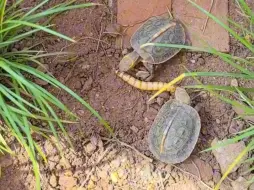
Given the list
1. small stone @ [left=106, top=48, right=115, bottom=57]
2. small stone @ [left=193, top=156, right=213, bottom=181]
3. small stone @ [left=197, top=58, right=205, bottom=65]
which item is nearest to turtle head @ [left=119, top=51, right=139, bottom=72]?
small stone @ [left=106, top=48, right=115, bottom=57]

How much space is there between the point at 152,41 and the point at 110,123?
0.53 m

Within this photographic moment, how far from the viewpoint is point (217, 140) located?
2.60 metres

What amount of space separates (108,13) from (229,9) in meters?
0.75

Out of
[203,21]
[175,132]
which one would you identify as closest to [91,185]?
[175,132]

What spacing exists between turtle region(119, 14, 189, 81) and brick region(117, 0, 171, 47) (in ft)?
0.24

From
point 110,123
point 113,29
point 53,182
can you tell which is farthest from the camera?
point 113,29

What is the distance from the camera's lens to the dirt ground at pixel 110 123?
2.52 meters

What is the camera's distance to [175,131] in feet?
8.29

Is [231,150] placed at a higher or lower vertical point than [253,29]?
lower

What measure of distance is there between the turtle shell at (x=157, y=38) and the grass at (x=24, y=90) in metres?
0.46

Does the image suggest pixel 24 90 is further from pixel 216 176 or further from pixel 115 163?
pixel 216 176

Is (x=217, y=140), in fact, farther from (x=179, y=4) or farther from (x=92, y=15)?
(x=92, y=15)

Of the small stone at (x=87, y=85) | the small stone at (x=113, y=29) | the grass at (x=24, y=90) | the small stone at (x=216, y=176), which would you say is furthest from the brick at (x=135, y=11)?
the small stone at (x=216, y=176)

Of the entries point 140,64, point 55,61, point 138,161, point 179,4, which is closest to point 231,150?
point 138,161
